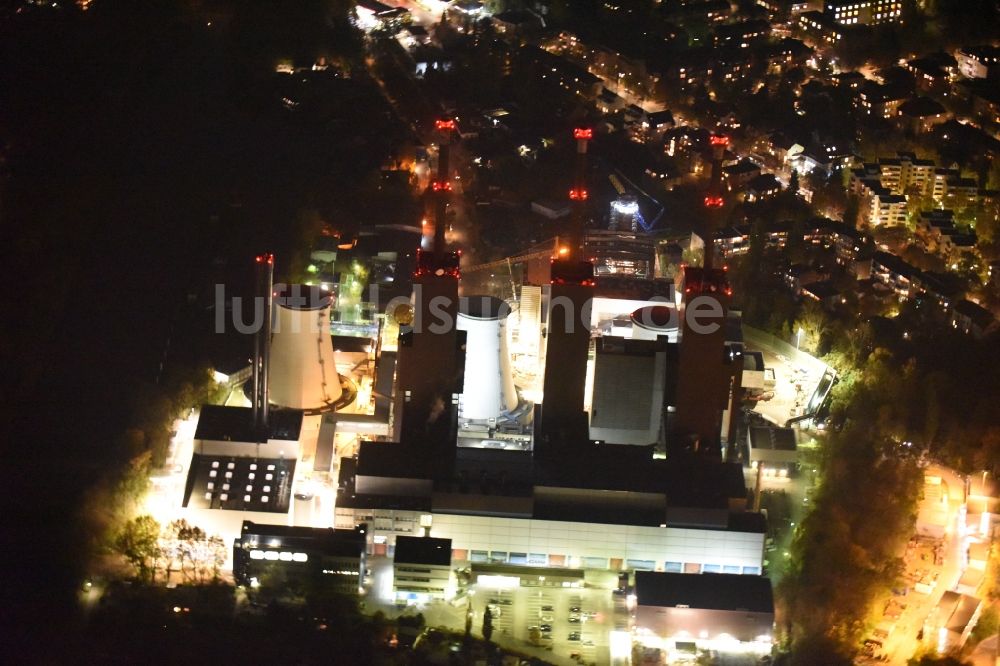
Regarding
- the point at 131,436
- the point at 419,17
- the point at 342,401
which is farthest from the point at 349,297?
the point at 419,17

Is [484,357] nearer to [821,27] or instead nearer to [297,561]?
[297,561]

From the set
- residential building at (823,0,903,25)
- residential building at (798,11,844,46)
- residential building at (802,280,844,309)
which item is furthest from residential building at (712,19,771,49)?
residential building at (802,280,844,309)

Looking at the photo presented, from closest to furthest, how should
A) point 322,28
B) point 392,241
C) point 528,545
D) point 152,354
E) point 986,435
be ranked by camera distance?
point 528,545, point 986,435, point 152,354, point 392,241, point 322,28

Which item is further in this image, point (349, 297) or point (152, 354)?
point (349, 297)

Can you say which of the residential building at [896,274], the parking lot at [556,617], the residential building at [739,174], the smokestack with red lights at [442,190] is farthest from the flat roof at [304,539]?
the residential building at [739,174]

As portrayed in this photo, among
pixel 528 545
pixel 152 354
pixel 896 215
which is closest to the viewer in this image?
pixel 528 545

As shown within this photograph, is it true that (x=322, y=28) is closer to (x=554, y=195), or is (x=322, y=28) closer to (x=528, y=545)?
(x=554, y=195)

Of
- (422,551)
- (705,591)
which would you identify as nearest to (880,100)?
(705,591)

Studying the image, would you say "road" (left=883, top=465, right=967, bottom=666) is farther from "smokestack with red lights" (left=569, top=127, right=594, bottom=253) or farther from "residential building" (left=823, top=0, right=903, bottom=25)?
"residential building" (left=823, top=0, right=903, bottom=25)

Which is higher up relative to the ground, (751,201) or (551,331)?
(551,331)
